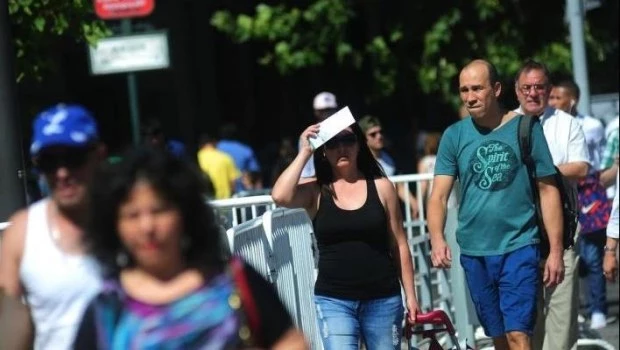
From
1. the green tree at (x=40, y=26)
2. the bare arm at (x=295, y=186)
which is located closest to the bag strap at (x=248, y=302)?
the bare arm at (x=295, y=186)

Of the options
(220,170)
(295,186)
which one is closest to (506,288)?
(295,186)

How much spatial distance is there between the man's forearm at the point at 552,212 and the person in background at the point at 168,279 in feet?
14.0

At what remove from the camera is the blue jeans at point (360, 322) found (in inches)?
297

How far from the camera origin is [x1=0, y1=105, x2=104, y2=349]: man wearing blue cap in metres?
4.62

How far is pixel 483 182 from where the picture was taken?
803cm

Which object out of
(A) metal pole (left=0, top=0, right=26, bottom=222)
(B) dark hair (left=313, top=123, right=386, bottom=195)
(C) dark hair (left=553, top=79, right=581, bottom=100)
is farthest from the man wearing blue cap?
(C) dark hair (left=553, top=79, right=581, bottom=100)

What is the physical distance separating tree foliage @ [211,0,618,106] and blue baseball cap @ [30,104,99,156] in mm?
14578

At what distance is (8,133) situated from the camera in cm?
733

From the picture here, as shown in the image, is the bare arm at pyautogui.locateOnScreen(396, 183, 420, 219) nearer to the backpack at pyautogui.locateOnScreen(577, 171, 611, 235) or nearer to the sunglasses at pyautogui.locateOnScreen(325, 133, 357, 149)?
the backpack at pyautogui.locateOnScreen(577, 171, 611, 235)

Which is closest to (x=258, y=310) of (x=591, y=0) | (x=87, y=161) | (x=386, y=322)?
(x=87, y=161)

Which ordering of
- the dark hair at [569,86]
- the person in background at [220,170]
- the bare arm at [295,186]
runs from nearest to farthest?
the bare arm at [295,186]
the dark hair at [569,86]
the person in background at [220,170]

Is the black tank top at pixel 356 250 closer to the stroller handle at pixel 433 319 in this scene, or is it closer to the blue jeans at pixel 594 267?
the stroller handle at pixel 433 319

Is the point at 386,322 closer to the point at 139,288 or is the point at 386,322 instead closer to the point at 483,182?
the point at 483,182

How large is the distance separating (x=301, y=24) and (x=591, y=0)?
16.9 feet
